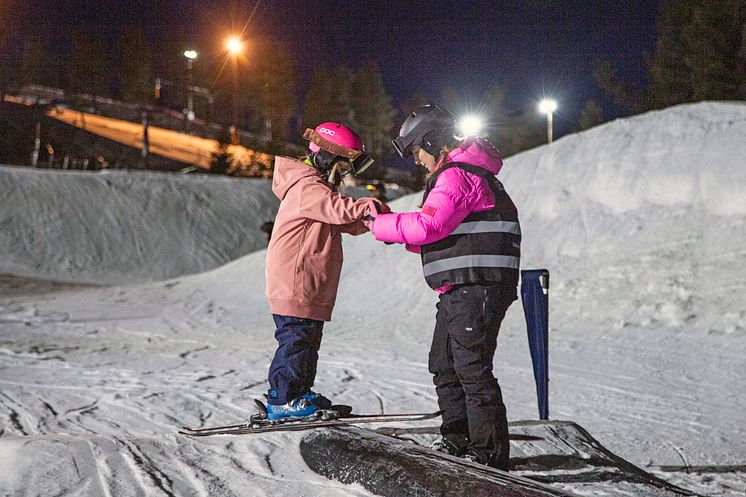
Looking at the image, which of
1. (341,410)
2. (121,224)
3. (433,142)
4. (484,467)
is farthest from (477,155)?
(121,224)

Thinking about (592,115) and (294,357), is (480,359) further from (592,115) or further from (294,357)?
(592,115)

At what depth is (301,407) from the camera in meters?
3.96

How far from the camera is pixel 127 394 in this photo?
20.3 ft

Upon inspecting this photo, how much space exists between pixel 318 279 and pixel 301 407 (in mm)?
690

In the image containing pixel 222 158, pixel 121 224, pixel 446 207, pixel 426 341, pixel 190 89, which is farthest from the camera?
pixel 190 89

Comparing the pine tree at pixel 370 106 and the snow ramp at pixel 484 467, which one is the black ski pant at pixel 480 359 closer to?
the snow ramp at pixel 484 467

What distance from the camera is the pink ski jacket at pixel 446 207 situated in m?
3.27

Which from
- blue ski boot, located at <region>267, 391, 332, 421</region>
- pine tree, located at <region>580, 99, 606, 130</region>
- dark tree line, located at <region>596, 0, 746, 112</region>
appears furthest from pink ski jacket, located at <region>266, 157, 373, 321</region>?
pine tree, located at <region>580, 99, 606, 130</region>

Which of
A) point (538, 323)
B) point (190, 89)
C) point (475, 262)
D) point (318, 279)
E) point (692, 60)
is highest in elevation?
point (190, 89)

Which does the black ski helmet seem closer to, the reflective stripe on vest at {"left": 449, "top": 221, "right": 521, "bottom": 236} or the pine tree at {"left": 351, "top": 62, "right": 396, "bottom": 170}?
the reflective stripe on vest at {"left": 449, "top": 221, "right": 521, "bottom": 236}

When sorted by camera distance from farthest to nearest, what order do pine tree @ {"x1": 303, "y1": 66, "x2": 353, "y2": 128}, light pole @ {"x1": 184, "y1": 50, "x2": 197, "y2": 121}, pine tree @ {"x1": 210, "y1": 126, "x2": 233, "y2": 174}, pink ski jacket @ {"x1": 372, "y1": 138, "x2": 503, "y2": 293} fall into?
light pole @ {"x1": 184, "y1": 50, "x2": 197, "y2": 121}, pine tree @ {"x1": 303, "y1": 66, "x2": 353, "y2": 128}, pine tree @ {"x1": 210, "y1": 126, "x2": 233, "y2": 174}, pink ski jacket @ {"x1": 372, "y1": 138, "x2": 503, "y2": 293}

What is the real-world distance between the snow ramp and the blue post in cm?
54

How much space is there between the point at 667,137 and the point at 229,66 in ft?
191

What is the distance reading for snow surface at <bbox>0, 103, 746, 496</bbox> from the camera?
357 cm
